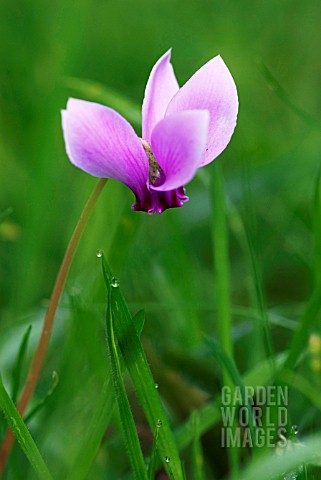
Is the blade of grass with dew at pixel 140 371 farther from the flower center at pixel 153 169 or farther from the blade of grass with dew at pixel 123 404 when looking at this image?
the flower center at pixel 153 169

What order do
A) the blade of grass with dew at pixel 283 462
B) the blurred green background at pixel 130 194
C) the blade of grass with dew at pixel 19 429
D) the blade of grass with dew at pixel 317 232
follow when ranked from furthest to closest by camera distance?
the blurred green background at pixel 130 194 < the blade of grass with dew at pixel 317 232 < the blade of grass with dew at pixel 19 429 < the blade of grass with dew at pixel 283 462

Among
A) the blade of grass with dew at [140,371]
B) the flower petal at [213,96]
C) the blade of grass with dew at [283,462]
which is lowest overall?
the blade of grass with dew at [283,462]

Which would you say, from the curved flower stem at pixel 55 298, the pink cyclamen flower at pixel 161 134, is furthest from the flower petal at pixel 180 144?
the curved flower stem at pixel 55 298

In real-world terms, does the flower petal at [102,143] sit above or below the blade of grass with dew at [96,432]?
above

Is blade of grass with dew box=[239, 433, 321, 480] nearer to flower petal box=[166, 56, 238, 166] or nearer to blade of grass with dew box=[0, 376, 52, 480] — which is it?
blade of grass with dew box=[0, 376, 52, 480]

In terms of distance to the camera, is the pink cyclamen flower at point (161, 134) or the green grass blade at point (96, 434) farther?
the green grass blade at point (96, 434)

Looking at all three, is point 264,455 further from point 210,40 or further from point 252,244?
point 210,40

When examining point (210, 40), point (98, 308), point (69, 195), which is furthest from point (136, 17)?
point (98, 308)

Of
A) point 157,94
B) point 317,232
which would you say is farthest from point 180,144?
point 317,232

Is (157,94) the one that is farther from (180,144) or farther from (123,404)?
(123,404)
